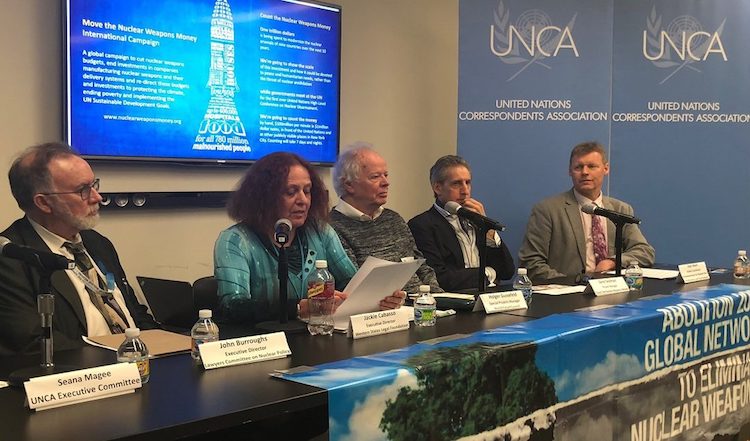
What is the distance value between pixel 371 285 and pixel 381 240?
3.70ft

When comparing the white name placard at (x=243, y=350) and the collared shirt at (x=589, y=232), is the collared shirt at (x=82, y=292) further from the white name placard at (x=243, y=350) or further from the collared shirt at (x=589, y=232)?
the collared shirt at (x=589, y=232)

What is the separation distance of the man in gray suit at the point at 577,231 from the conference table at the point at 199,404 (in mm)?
2117

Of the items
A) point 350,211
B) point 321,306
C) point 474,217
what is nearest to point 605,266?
point 350,211

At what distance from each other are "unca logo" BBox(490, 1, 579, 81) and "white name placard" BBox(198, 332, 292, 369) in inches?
120

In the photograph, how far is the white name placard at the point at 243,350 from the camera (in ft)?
5.43

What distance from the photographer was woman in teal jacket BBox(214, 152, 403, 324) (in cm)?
233

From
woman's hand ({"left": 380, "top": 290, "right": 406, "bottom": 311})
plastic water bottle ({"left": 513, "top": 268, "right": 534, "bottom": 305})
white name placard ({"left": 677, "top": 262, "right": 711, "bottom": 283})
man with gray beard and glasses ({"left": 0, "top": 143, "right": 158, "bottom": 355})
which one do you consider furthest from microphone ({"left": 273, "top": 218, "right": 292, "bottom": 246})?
white name placard ({"left": 677, "top": 262, "right": 711, "bottom": 283})

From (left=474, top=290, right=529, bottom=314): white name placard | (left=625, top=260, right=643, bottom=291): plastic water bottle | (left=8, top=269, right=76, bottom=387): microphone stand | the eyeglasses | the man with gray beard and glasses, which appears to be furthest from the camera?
(left=625, top=260, right=643, bottom=291): plastic water bottle

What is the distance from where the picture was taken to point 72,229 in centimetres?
227

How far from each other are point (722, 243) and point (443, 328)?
3015 millimetres

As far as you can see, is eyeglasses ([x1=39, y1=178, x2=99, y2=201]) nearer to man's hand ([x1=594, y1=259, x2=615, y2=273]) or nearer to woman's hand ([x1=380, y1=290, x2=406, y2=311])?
woman's hand ([x1=380, y1=290, x2=406, y2=311])

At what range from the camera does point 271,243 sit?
99.4 inches

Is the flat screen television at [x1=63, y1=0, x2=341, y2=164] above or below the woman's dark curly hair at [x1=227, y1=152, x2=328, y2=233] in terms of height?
above

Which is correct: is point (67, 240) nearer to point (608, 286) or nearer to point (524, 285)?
point (524, 285)
